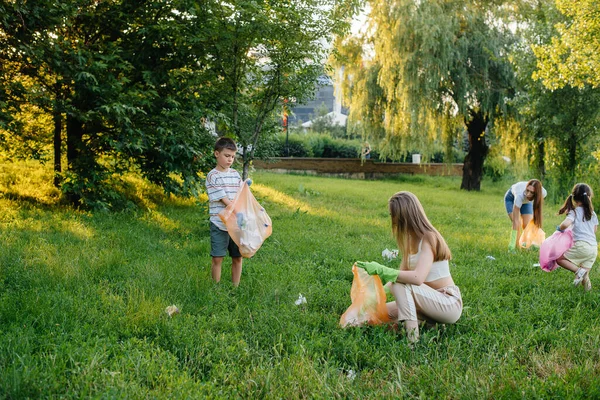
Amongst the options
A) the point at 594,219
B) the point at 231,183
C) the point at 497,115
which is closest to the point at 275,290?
the point at 231,183

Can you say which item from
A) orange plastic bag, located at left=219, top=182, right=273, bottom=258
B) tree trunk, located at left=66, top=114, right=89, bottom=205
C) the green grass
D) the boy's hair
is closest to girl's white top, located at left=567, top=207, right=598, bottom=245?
the green grass

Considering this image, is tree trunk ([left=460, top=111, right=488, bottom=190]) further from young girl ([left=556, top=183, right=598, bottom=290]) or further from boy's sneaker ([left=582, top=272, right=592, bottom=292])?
boy's sneaker ([left=582, top=272, right=592, bottom=292])

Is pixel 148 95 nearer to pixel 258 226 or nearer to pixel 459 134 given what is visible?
pixel 258 226

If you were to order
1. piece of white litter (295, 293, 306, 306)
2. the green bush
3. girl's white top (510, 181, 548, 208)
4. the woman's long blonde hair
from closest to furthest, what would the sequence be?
the woman's long blonde hair, piece of white litter (295, 293, 306, 306), girl's white top (510, 181, 548, 208), the green bush

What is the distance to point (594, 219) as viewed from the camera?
18.2 ft

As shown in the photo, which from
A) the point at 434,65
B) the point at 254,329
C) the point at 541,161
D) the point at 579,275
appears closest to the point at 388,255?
the point at 579,275

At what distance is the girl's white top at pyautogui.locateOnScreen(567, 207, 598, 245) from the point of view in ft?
17.9

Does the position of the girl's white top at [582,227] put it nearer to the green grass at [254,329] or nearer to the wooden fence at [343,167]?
the green grass at [254,329]

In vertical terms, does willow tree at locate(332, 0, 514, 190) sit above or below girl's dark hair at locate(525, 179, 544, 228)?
above

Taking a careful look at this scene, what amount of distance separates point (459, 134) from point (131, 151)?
15093 millimetres

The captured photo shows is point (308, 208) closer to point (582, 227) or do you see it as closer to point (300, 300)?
point (582, 227)

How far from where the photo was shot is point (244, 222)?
Result: 4.84 m

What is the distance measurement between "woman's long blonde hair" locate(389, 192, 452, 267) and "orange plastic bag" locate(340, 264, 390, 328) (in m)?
0.31

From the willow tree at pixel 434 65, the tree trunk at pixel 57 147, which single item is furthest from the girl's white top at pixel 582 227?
the willow tree at pixel 434 65
